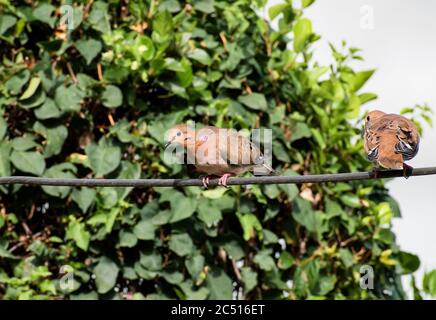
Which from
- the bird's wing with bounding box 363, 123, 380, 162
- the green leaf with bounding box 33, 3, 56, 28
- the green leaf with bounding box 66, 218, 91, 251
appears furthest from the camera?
the green leaf with bounding box 33, 3, 56, 28

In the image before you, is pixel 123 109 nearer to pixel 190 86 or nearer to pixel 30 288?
pixel 190 86

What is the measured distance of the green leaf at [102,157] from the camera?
5.14 metres

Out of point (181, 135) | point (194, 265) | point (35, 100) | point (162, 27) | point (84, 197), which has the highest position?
point (162, 27)

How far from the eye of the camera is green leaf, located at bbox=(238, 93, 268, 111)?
5.45 metres

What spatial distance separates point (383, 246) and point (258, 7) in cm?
162

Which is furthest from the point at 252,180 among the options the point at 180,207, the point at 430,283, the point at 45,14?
the point at 430,283

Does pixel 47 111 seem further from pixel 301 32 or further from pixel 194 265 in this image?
pixel 301 32

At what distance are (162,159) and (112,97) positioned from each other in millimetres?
439

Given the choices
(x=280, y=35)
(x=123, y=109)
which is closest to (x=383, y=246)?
(x=280, y=35)

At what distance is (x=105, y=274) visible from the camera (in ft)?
16.8

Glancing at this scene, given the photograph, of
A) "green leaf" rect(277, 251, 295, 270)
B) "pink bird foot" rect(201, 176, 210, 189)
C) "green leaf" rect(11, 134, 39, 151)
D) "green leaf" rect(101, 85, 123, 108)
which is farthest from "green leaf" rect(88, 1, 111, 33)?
"green leaf" rect(277, 251, 295, 270)

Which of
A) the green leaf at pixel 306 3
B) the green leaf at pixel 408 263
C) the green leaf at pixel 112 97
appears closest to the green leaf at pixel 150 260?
the green leaf at pixel 112 97

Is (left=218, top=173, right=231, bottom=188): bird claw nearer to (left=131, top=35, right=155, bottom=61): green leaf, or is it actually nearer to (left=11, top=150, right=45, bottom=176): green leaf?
(left=131, top=35, right=155, bottom=61): green leaf

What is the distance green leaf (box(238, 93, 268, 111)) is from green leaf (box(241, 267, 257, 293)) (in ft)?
3.02
